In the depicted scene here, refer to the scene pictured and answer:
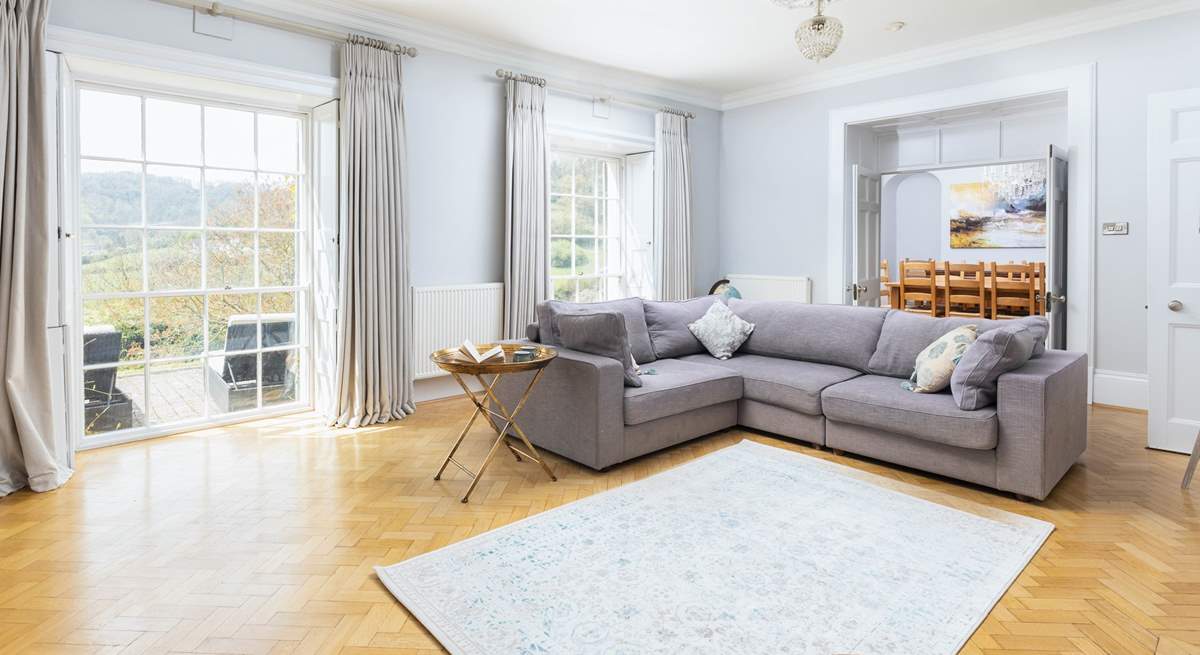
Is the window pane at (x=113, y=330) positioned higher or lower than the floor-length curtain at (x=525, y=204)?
lower

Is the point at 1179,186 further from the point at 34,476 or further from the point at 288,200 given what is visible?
the point at 34,476

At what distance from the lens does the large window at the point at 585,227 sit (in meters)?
6.15

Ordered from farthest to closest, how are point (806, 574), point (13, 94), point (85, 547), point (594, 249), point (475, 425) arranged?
point (594, 249), point (475, 425), point (13, 94), point (85, 547), point (806, 574)

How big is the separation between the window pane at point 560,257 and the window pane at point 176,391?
2876 mm

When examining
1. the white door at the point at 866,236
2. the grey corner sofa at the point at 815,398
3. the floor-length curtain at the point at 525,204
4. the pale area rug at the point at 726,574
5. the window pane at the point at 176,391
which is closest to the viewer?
the pale area rug at the point at 726,574

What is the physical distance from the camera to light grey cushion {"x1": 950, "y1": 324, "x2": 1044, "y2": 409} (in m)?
3.08

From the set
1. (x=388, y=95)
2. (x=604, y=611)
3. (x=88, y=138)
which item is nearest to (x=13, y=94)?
(x=88, y=138)

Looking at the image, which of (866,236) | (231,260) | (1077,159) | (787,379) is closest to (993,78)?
(1077,159)

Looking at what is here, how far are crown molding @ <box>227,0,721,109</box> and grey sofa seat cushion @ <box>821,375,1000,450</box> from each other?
353 centimetres

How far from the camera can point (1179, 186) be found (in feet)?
12.0

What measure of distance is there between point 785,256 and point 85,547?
5.69 meters

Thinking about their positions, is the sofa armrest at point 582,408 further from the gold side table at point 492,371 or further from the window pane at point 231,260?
the window pane at point 231,260

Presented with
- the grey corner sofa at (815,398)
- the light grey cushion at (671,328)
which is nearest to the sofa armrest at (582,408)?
the grey corner sofa at (815,398)

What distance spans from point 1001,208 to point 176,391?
8733 mm
